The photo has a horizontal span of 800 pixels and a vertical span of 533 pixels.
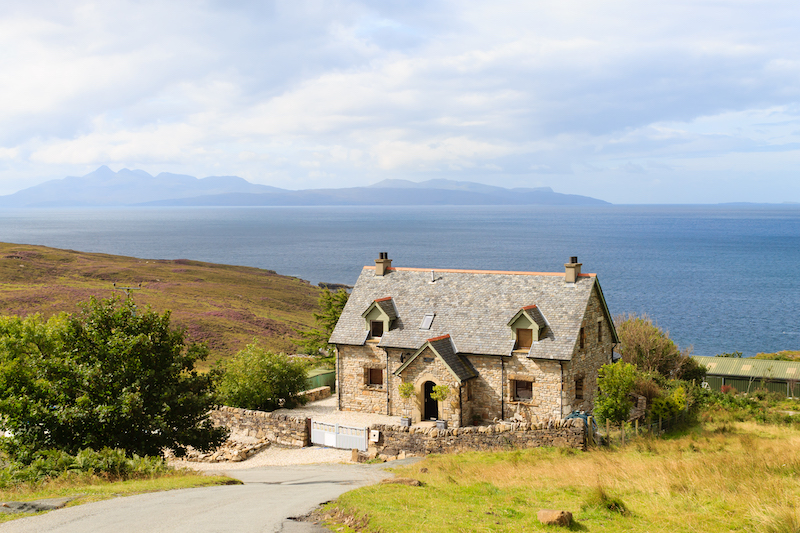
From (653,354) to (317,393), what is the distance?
79.8 feet

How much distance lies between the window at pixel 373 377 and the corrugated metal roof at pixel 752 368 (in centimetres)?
2815

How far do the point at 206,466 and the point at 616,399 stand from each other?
19.0 m

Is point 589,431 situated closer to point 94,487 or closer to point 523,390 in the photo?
point 523,390

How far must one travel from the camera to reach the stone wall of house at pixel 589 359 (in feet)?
100

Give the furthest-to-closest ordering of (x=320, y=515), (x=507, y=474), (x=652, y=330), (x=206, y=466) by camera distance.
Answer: (x=652, y=330) → (x=206, y=466) → (x=507, y=474) → (x=320, y=515)

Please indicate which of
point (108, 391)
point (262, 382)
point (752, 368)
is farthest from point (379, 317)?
point (752, 368)

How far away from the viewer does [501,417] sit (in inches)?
1221

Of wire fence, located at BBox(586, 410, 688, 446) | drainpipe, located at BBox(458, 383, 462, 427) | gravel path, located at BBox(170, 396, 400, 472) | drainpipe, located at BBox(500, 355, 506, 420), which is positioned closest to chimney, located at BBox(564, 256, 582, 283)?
drainpipe, located at BBox(500, 355, 506, 420)

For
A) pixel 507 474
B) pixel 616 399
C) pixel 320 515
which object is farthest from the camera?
pixel 616 399

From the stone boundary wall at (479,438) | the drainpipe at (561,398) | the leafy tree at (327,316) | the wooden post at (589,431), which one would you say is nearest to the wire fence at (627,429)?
the wooden post at (589,431)

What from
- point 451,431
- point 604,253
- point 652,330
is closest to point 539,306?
point 451,431

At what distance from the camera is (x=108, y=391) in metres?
20.9

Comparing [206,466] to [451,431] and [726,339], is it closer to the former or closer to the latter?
[451,431]

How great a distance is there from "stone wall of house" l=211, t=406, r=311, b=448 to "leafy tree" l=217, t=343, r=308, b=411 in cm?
172
